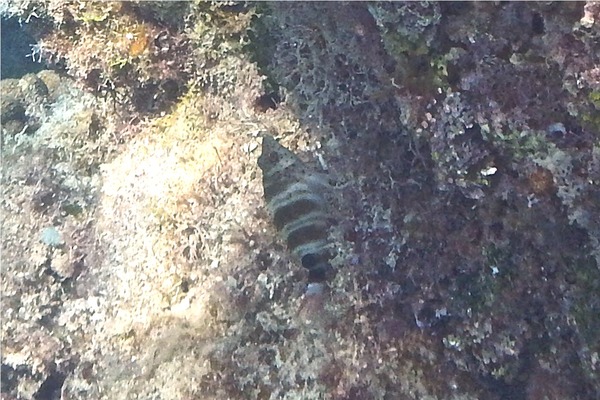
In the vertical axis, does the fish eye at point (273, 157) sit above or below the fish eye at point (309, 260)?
above

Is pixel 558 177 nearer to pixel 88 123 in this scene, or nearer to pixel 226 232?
pixel 226 232

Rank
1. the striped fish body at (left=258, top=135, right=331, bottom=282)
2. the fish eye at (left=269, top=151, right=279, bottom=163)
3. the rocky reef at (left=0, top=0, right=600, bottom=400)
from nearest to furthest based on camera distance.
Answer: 1. the rocky reef at (left=0, top=0, right=600, bottom=400)
2. the striped fish body at (left=258, top=135, right=331, bottom=282)
3. the fish eye at (left=269, top=151, right=279, bottom=163)

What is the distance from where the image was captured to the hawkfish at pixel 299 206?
9.48 ft

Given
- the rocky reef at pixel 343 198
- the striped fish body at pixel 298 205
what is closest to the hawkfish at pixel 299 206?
the striped fish body at pixel 298 205

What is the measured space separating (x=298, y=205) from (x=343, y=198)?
13.1 inches

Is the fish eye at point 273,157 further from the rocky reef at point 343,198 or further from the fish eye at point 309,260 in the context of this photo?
the fish eye at point 309,260

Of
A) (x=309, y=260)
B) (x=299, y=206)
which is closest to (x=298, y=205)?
(x=299, y=206)

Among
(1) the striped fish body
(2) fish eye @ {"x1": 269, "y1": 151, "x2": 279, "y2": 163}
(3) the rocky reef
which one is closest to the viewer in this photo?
(3) the rocky reef

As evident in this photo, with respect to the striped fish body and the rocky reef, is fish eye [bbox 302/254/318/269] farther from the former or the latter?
the rocky reef

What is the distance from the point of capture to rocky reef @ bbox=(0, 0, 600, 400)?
2.23 metres

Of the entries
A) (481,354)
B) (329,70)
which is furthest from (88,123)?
(481,354)

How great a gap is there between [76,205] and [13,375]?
171 centimetres

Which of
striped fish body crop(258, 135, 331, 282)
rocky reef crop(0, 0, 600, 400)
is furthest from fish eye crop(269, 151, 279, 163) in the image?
rocky reef crop(0, 0, 600, 400)

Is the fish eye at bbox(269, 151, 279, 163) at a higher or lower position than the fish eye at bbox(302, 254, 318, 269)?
higher
